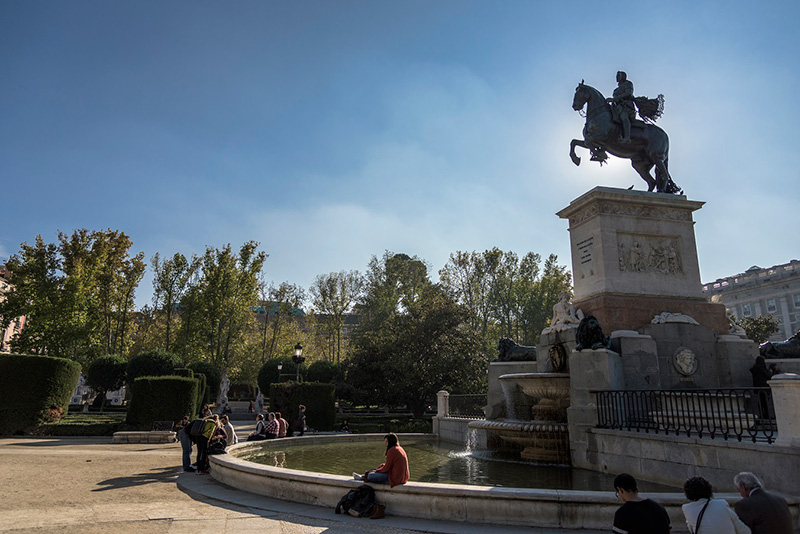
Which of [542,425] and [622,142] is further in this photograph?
[622,142]

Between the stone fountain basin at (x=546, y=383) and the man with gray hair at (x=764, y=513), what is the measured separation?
743cm

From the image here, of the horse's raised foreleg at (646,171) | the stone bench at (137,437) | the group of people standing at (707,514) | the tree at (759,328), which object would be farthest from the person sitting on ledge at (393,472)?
the tree at (759,328)

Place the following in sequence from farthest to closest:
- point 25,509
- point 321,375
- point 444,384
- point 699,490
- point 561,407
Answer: point 321,375
point 444,384
point 561,407
point 25,509
point 699,490

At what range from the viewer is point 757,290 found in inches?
2517

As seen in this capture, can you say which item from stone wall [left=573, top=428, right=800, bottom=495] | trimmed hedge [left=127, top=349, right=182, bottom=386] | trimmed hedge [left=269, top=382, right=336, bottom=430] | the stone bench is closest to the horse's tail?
stone wall [left=573, top=428, right=800, bottom=495]

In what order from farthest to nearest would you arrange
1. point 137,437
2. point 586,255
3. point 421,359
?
point 421,359 → point 137,437 → point 586,255

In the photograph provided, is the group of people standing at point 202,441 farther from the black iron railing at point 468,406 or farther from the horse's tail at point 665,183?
the horse's tail at point 665,183

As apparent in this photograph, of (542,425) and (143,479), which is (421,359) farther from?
(143,479)

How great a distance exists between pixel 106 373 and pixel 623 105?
36721mm

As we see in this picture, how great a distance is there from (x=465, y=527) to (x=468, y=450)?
809 cm

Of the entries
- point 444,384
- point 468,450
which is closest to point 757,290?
point 444,384

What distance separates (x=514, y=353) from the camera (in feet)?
49.8

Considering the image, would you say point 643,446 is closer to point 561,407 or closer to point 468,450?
point 561,407

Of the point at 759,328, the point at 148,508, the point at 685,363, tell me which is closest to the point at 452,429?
the point at 685,363
